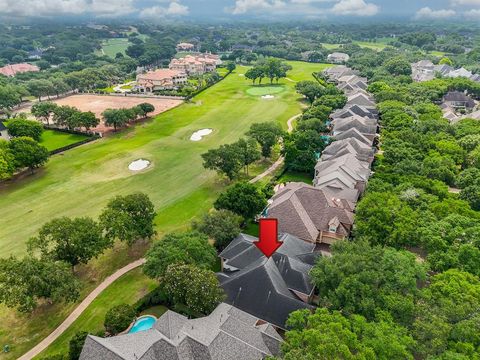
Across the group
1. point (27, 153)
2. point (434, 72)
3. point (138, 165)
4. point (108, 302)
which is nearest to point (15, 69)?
point (27, 153)

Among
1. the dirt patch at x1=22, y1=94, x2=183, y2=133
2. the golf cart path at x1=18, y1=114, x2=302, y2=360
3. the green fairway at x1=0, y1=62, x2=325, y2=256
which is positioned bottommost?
the dirt patch at x1=22, y1=94, x2=183, y2=133

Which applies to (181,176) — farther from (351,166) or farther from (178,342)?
(178,342)

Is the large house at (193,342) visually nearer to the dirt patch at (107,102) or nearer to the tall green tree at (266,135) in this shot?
the tall green tree at (266,135)

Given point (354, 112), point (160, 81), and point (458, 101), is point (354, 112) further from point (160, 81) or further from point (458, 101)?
point (160, 81)

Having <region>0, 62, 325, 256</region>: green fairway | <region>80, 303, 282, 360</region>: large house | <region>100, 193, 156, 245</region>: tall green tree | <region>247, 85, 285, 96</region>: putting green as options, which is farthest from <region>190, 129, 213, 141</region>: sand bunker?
<region>80, 303, 282, 360</region>: large house

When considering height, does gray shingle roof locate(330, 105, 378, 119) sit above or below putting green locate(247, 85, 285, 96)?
above

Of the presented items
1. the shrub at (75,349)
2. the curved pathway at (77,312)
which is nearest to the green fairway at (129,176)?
the curved pathway at (77,312)

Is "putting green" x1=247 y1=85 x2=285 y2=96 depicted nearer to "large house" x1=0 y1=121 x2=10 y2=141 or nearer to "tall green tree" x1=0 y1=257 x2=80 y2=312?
"large house" x1=0 y1=121 x2=10 y2=141
